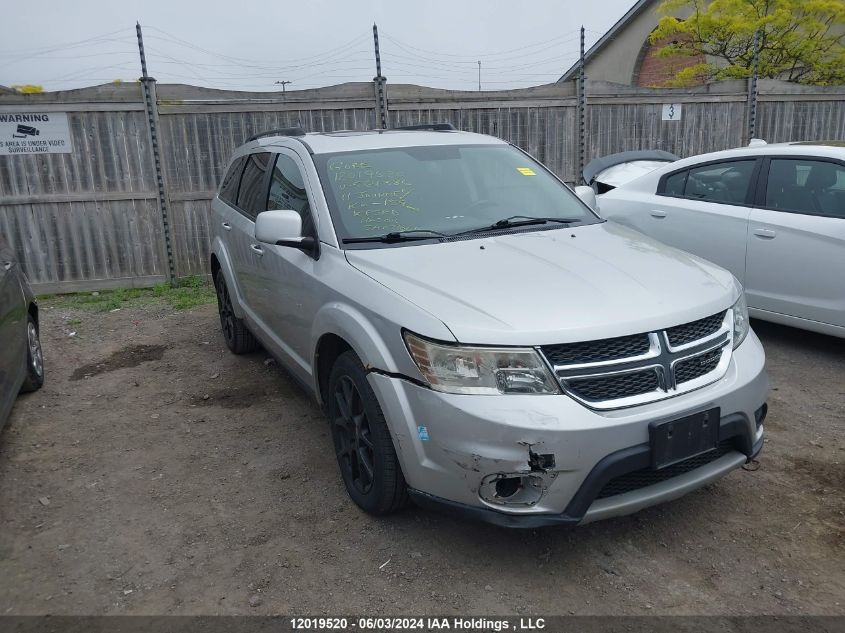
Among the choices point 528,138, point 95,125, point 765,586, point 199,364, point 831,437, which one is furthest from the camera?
point 528,138

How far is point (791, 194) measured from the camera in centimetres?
562

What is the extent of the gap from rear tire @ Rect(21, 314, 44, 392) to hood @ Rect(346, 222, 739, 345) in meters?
3.06

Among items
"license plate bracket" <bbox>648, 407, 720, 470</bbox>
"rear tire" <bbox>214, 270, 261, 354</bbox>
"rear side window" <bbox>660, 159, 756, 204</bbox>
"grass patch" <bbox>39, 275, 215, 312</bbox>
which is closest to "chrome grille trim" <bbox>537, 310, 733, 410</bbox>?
"license plate bracket" <bbox>648, 407, 720, 470</bbox>

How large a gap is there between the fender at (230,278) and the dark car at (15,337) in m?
1.41

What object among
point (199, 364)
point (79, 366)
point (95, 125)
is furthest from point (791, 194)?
point (95, 125)

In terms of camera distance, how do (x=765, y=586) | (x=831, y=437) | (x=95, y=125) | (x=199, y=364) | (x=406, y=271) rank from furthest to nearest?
1. (x=95, y=125)
2. (x=199, y=364)
3. (x=831, y=437)
4. (x=406, y=271)
5. (x=765, y=586)

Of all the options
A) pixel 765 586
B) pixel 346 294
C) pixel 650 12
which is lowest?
pixel 765 586

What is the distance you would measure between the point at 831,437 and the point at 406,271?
271 centimetres

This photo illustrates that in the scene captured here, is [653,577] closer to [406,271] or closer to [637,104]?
[406,271]

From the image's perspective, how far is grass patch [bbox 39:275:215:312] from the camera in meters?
8.19

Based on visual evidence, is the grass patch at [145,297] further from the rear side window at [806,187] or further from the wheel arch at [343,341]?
the rear side window at [806,187]

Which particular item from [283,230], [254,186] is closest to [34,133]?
[254,186]

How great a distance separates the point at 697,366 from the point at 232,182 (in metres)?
3.98

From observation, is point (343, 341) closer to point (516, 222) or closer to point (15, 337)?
point (516, 222)
